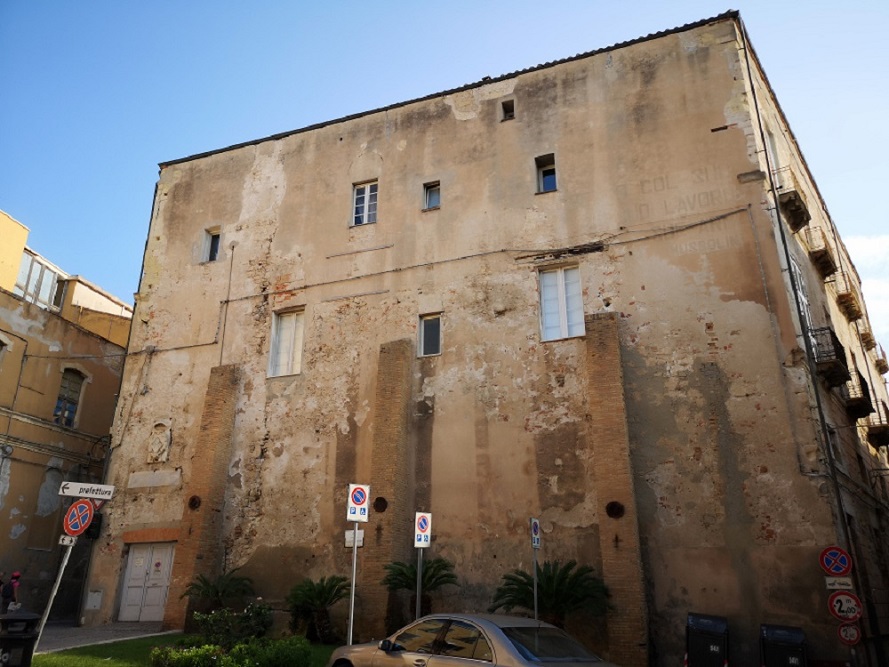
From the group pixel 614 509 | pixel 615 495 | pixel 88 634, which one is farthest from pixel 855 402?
pixel 88 634

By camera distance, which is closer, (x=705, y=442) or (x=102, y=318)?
(x=705, y=442)

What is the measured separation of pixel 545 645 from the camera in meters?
8.04

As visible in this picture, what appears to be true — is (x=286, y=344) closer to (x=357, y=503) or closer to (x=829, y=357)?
(x=357, y=503)

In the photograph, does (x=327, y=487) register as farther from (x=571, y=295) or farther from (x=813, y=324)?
(x=813, y=324)

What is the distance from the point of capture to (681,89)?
16.9m

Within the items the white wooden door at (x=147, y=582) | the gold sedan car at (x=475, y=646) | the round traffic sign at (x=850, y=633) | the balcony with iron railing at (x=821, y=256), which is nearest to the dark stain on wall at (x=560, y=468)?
the round traffic sign at (x=850, y=633)

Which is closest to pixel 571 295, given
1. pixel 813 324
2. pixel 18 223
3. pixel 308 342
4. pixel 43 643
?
pixel 813 324

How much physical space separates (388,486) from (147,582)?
7.51m

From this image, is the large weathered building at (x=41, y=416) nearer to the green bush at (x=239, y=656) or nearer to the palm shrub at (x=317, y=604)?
the palm shrub at (x=317, y=604)

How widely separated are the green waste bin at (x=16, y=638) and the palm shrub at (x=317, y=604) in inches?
266

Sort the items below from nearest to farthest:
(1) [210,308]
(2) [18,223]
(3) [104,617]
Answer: (3) [104,617]
(1) [210,308]
(2) [18,223]

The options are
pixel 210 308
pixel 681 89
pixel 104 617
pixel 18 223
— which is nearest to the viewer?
pixel 681 89

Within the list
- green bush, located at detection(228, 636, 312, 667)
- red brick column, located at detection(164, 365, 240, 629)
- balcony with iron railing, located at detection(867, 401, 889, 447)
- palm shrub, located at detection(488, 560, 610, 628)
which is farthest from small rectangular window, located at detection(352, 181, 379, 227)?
balcony with iron railing, located at detection(867, 401, 889, 447)

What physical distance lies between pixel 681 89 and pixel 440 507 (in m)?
11.3
